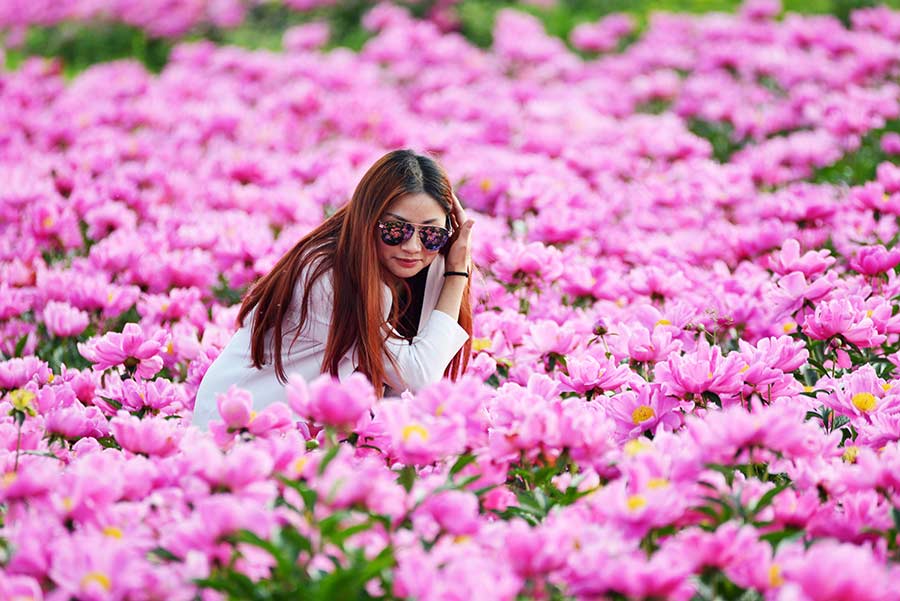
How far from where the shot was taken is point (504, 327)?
9.67 ft

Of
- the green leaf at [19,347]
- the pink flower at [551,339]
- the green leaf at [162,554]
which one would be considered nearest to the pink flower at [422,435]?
the green leaf at [162,554]

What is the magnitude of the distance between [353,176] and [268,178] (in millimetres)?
376

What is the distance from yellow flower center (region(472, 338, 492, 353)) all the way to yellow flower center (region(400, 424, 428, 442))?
4.14 ft

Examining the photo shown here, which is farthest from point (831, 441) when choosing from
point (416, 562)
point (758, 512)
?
point (416, 562)

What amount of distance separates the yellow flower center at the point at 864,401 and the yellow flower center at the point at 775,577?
2.60 feet

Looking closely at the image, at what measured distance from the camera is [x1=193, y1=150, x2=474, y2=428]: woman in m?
2.57

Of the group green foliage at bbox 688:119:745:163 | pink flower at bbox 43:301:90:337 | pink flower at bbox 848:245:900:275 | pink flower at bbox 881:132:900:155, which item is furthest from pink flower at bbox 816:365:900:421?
green foliage at bbox 688:119:745:163

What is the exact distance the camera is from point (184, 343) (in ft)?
9.68

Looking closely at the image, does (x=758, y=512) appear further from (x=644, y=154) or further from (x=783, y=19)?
(x=783, y=19)

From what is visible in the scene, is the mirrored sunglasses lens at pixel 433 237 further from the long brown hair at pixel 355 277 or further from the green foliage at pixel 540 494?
the green foliage at pixel 540 494

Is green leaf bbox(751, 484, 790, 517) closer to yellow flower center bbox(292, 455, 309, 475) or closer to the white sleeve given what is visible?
yellow flower center bbox(292, 455, 309, 475)

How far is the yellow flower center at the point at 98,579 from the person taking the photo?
4.78 ft

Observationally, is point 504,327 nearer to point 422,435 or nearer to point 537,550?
point 422,435

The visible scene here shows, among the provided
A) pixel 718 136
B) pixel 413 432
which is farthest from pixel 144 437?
pixel 718 136
